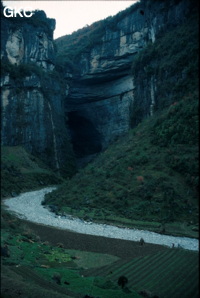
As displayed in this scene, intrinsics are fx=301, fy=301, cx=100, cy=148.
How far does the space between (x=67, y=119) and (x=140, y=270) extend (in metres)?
56.4

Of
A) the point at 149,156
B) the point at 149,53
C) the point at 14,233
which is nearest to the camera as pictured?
the point at 14,233

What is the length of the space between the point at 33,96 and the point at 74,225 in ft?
126

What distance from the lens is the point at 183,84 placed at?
106 ft

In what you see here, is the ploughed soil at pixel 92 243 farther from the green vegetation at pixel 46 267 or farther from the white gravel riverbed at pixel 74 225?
the white gravel riverbed at pixel 74 225

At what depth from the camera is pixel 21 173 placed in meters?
43.0

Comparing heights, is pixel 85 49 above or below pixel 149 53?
above

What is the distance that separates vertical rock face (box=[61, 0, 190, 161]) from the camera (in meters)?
55.2

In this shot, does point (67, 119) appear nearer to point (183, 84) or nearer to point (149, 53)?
point (149, 53)

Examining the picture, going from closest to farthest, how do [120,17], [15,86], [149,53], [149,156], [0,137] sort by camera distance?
1. [149,156]
2. [149,53]
3. [0,137]
4. [15,86]
5. [120,17]

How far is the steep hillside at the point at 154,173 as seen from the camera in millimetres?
18969

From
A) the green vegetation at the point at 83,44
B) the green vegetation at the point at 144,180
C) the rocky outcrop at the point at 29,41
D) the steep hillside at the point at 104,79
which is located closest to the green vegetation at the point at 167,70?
the steep hillside at the point at 104,79

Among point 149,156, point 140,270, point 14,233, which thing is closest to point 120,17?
point 149,156


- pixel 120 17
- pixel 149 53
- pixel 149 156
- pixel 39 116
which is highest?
pixel 120 17

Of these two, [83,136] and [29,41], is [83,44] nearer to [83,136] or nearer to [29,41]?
[29,41]
